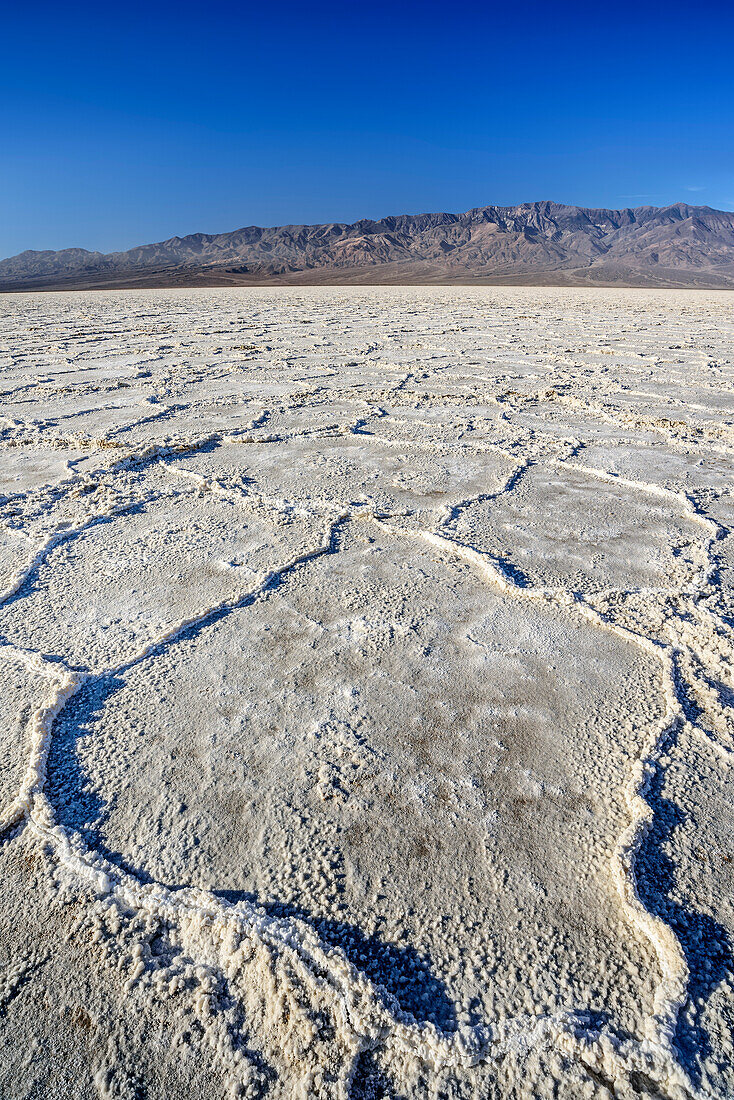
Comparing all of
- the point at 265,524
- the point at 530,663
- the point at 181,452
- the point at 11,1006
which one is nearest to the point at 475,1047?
the point at 11,1006

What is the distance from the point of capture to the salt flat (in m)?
0.91

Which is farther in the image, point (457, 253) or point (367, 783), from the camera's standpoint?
point (457, 253)

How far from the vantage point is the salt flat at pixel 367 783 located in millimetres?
914

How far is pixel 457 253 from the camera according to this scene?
89000mm

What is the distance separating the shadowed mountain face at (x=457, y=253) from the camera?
6312cm

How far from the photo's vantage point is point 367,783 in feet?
4.48

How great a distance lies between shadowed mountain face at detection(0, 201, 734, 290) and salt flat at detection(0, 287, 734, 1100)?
168ft

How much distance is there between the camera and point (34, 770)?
4.49 feet

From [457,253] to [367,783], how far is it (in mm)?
98209

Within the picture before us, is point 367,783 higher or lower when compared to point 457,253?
lower

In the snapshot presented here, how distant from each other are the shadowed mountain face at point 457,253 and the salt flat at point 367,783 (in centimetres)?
5124

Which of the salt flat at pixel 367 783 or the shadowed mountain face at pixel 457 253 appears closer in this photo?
the salt flat at pixel 367 783

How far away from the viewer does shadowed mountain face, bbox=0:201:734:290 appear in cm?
6312

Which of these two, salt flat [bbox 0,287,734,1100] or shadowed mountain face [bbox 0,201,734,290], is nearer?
salt flat [bbox 0,287,734,1100]
